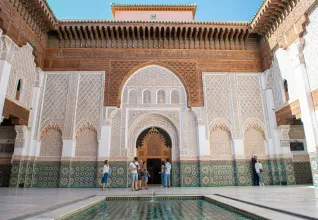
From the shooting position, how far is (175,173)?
5836 mm

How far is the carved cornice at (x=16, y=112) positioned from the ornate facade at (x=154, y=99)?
1.0 inches

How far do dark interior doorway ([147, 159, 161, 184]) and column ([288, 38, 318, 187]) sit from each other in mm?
3485

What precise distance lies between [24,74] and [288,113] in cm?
625

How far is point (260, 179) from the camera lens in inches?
219

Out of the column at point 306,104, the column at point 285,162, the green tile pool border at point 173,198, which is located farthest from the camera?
the column at point 285,162

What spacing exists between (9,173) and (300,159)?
746cm

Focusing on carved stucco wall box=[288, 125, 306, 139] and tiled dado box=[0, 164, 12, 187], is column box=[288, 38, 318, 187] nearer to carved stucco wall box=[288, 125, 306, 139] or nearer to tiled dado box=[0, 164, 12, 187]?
carved stucco wall box=[288, 125, 306, 139]

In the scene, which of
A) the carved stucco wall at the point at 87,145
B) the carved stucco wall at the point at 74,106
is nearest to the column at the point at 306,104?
the carved stucco wall at the point at 74,106

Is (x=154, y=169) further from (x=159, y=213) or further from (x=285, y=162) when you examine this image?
(x=159, y=213)

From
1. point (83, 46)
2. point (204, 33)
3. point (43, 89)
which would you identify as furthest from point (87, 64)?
point (204, 33)

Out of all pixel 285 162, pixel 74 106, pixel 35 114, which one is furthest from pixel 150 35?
pixel 285 162

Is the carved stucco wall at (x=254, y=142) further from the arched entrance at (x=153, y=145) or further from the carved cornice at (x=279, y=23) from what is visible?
the arched entrance at (x=153, y=145)

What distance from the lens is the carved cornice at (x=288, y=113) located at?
16.8 feet

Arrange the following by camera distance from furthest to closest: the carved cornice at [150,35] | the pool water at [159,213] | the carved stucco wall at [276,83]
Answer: the carved cornice at [150,35]
the carved stucco wall at [276,83]
the pool water at [159,213]
